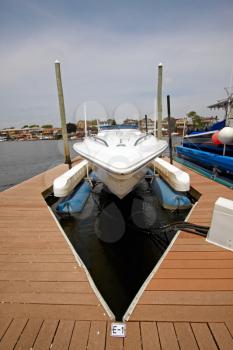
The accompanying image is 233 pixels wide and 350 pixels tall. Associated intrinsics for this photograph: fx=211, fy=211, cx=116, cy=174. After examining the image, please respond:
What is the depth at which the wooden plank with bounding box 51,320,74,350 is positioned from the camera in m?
1.67

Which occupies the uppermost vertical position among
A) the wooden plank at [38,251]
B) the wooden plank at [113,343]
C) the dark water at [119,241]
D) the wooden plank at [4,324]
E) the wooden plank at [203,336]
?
the wooden plank at [4,324]

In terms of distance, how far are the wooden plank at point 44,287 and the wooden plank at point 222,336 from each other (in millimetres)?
1181

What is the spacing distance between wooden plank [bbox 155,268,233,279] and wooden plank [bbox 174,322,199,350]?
1.89 ft

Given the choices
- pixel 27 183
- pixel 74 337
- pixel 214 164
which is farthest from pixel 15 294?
pixel 214 164

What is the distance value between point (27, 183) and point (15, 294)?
491 cm

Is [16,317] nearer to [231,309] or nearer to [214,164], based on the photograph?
[231,309]

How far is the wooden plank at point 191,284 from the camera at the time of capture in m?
2.20

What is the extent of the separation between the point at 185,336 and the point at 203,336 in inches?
5.6

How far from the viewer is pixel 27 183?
6.65 metres

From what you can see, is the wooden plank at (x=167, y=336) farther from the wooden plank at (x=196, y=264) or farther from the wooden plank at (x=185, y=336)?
the wooden plank at (x=196, y=264)

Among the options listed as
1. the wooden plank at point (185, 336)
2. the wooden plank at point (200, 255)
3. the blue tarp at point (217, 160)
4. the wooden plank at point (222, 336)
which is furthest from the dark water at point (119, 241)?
the blue tarp at point (217, 160)

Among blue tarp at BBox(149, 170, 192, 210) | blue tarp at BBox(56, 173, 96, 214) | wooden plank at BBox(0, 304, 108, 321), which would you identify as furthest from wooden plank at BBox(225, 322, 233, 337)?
blue tarp at BBox(56, 173, 96, 214)

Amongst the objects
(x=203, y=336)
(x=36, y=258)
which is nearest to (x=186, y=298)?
(x=203, y=336)

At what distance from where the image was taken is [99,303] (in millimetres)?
2029
